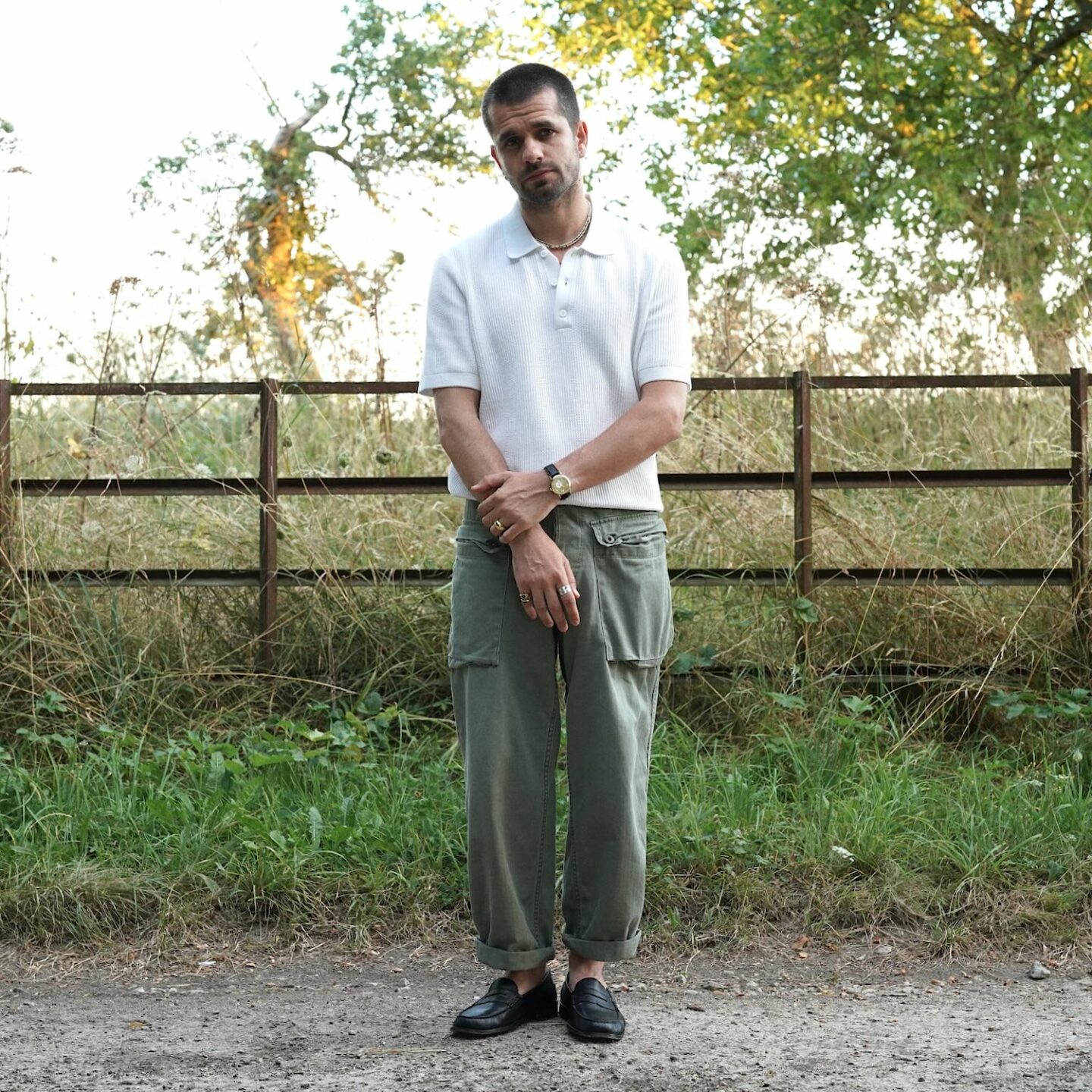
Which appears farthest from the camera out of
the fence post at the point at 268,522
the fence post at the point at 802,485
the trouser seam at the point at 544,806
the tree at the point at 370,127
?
the tree at the point at 370,127

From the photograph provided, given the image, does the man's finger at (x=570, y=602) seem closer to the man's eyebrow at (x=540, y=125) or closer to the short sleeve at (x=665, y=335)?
the short sleeve at (x=665, y=335)

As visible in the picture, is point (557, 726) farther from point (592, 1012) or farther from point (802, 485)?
point (802, 485)

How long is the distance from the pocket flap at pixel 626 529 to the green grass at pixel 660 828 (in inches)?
49.8

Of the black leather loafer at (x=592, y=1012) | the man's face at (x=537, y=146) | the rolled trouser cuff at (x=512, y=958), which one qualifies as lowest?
the black leather loafer at (x=592, y=1012)

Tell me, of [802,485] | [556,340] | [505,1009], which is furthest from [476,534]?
[802,485]

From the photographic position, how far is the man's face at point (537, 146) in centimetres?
302

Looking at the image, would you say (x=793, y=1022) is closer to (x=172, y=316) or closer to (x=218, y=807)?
(x=218, y=807)

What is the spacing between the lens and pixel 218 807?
4.24 m

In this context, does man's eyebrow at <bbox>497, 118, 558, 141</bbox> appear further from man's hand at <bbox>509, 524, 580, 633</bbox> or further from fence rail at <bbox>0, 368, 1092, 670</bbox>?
fence rail at <bbox>0, 368, 1092, 670</bbox>

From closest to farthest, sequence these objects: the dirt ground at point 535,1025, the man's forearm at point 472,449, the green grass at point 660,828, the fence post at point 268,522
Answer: the dirt ground at point 535,1025
the man's forearm at point 472,449
the green grass at point 660,828
the fence post at point 268,522

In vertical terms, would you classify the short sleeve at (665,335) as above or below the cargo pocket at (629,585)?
above

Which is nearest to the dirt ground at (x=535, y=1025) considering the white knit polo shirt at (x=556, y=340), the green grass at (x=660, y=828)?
the green grass at (x=660, y=828)

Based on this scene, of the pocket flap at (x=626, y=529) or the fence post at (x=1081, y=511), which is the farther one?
the fence post at (x=1081, y=511)

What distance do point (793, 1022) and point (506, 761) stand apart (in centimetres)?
95
